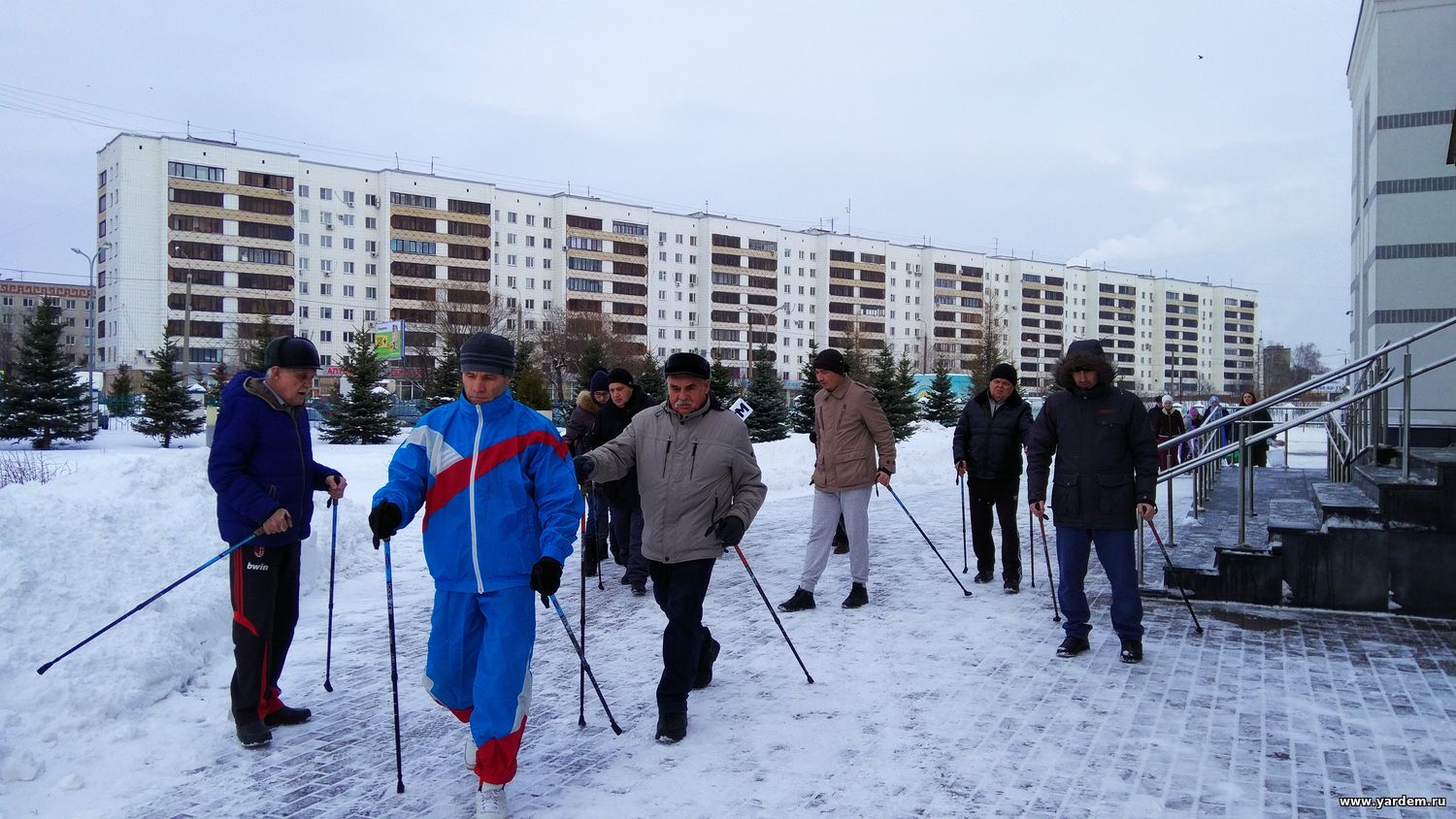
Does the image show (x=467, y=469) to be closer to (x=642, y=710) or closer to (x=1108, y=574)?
(x=642, y=710)

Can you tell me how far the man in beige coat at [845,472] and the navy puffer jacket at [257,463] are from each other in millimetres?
3965

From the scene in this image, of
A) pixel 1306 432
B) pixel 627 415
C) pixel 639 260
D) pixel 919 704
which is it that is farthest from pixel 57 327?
pixel 639 260

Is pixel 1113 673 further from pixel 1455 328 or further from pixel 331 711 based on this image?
pixel 1455 328

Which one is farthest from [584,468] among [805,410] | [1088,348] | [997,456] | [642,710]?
[805,410]

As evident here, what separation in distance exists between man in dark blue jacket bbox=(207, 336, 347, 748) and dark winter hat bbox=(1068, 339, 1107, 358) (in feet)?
15.9

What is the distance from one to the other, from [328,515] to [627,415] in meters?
3.51

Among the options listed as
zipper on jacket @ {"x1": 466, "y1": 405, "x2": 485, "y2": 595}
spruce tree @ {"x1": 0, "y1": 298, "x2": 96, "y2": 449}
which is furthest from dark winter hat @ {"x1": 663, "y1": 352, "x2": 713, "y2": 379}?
spruce tree @ {"x1": 0, "y1": 298, "x2": 96, "y2": 449}

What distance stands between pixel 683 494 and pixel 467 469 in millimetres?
1235

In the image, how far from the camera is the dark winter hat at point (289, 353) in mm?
4773

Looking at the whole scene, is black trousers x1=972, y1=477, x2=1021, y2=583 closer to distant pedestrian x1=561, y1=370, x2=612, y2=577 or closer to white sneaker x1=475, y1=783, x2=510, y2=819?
distant pedestrian x1=561, y1=370, x2=612, y2=577

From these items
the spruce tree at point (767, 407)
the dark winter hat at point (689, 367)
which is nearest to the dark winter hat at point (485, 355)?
the dark winter hat at point (689, 367)

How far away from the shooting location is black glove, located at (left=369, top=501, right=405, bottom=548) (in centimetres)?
368

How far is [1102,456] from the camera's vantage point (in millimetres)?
6012

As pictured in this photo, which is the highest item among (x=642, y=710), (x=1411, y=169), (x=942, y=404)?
(x=1411, y=169)
